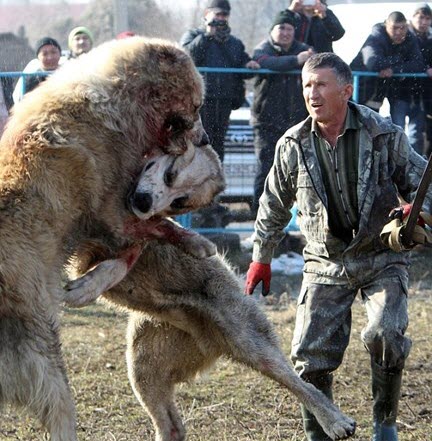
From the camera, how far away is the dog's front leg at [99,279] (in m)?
4.62

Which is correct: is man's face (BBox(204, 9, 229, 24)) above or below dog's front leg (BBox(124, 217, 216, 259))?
above

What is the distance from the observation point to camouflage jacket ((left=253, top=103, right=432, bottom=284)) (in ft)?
17.3

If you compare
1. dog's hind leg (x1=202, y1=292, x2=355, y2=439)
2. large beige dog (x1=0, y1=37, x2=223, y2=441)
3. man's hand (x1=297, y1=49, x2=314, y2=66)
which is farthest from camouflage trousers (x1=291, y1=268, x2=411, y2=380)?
man's hand (x1=297, y1=49, x2=314, y2=66)

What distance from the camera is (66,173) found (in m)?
4.40

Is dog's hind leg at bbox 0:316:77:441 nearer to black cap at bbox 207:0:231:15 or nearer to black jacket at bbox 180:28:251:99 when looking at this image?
black jacket at bbox 180:28:251:99

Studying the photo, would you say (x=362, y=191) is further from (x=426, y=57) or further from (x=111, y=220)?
(x=426, y=57)

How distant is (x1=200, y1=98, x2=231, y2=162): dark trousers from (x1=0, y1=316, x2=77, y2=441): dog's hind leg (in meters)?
5.59

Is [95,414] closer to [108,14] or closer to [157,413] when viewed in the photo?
[157,413]

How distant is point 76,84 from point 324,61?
143cm

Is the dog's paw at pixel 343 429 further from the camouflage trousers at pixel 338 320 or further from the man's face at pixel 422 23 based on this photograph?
the man's face at pixel 422 23

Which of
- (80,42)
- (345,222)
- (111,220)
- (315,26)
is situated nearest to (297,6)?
(315,26)

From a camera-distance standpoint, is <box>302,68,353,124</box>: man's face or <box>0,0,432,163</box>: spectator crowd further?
<box>0,0,432,163</box>: spectator crowd

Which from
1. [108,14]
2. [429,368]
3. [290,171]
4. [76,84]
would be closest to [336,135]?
[290,171]

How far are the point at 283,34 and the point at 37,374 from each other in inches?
250
